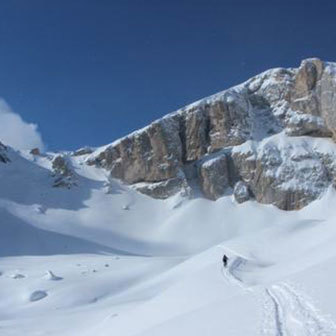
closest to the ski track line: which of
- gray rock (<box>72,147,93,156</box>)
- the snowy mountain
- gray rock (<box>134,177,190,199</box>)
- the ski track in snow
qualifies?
the ski track in snow

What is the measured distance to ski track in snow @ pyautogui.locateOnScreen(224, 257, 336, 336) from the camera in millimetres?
11242

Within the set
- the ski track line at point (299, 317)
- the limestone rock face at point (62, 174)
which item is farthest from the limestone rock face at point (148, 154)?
the ski track line at point (299, 317)

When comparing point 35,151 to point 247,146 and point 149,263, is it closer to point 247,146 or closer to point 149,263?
point 247,146

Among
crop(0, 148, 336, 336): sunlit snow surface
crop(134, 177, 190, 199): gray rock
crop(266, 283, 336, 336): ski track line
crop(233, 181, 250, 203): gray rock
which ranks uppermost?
crop(134, 177, 190, 199): gray rock

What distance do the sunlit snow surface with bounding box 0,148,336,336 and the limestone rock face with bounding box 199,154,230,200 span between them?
2517 mm

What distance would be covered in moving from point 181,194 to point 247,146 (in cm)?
1631

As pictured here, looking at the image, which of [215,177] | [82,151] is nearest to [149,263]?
[215,177]

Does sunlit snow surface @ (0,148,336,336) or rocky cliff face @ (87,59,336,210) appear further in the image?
rocky cliff face @ (87,59,336,210)

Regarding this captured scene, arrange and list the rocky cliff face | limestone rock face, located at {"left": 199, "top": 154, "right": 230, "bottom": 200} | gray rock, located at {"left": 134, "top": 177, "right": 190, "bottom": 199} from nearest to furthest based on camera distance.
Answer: the rocky cliff face, limestone rock face, located at {"left": 199, "top": 154, "right": 230, "bottom": 200}, gray rock, located at {"left": 134, "top": 177, "right": 190, "bottom": 199}

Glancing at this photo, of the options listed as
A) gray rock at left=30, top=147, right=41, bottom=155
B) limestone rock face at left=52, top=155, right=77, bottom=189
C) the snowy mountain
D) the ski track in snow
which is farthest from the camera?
gray rock at left=30, top=147, right=41, bottom=155

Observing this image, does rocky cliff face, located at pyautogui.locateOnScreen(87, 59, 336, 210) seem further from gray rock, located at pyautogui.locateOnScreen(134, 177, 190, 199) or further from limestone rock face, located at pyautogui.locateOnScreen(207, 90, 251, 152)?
gray rock, located at pyautogui.locateOnScreen(134, 177, 190, 199)

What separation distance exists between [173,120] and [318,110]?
29353 mm

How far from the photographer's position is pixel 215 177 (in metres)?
107

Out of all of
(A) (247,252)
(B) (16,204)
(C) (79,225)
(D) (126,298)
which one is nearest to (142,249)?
(C) (79,225)
